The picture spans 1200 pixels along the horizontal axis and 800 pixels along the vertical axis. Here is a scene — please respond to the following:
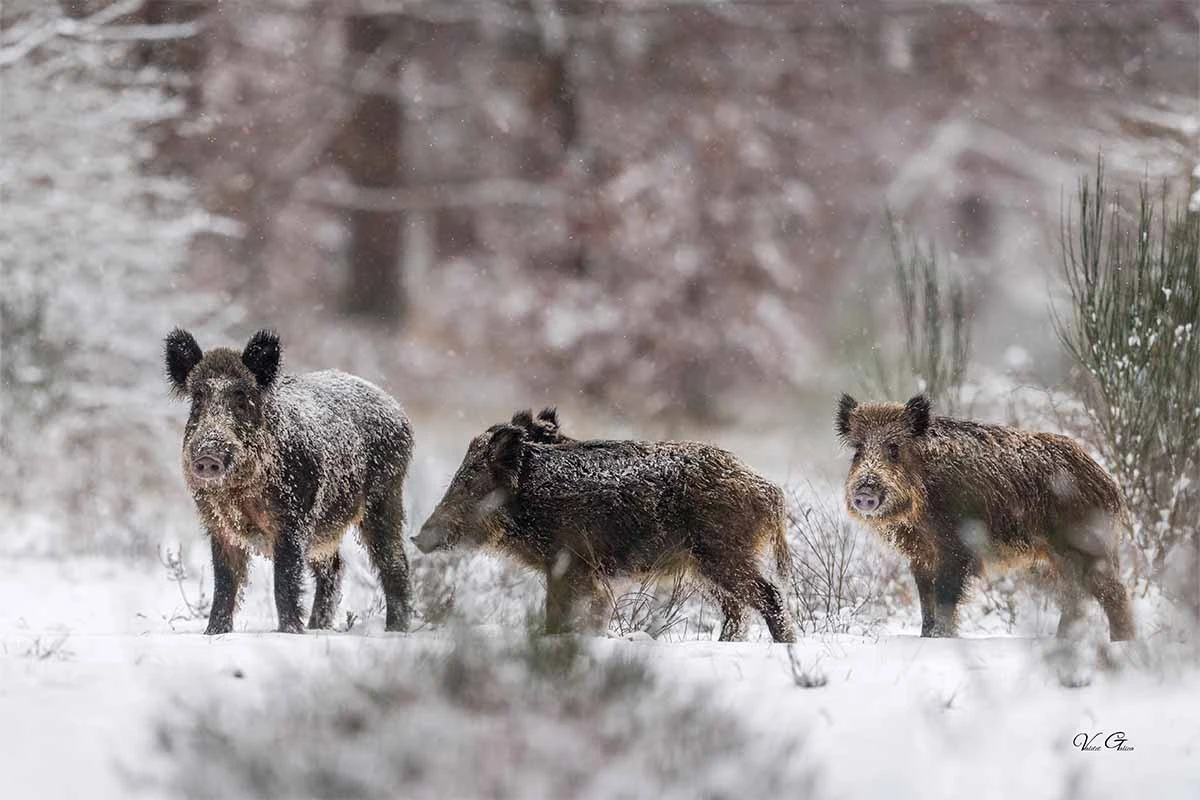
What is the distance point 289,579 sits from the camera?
701 cm

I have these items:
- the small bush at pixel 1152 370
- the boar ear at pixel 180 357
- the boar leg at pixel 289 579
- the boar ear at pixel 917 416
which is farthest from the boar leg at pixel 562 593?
the small bush at pixel 1152 370

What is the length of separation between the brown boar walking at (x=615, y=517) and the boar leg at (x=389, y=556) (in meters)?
0.91

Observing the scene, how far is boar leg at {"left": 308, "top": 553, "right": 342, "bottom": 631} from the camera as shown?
8.05 metres

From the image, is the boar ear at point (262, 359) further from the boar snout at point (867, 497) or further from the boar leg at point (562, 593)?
the boar snout at point (867, 497)

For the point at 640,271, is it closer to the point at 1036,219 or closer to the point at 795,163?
the point at 795,163

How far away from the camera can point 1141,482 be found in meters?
9.28

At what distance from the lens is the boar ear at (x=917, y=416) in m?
7.22

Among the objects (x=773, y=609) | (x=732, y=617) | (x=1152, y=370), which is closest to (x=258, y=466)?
(x=732, y=617)

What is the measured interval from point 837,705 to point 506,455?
2.35 metres

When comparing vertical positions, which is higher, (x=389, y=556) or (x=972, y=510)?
(x=972, y=510)

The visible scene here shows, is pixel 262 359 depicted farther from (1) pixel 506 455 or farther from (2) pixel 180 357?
(1) pixel 506 455

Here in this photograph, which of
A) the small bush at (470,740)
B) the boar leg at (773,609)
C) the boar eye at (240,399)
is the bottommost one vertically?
the boar leg at (773,609)

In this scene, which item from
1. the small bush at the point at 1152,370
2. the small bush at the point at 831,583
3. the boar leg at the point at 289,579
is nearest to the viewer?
the boar leg at the point at 289,579

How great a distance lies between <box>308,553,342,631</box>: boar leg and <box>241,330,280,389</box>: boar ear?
50.6 inches
